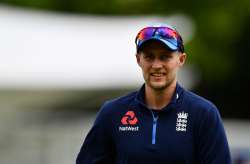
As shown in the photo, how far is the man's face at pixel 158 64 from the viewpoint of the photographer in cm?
763

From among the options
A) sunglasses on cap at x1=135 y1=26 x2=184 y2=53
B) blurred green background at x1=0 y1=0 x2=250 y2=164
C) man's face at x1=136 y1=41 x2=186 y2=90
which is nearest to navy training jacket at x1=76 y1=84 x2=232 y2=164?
man's face at x1=136 y1=41 x2=186 y2=90

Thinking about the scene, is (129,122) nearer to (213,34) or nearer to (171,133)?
(171,133)

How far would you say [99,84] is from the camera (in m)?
17.5

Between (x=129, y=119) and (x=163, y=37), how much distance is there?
1.88 ft

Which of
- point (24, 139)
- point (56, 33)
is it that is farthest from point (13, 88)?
point (56, 33)

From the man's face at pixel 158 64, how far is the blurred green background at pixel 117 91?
827cm

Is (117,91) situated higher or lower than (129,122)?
lower

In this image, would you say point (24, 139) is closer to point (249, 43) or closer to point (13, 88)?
point (13, 88)

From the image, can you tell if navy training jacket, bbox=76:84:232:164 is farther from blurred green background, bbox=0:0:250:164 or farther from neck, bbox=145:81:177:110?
blurred green background, bbox=0:0:250:164

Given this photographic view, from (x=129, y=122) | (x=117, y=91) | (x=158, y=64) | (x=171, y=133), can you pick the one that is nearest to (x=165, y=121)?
(x=171, y=133)

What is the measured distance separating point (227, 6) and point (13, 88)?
5745mm

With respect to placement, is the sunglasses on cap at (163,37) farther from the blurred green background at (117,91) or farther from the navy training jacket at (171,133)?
the blurred green background at (117,91)

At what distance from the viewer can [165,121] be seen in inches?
304

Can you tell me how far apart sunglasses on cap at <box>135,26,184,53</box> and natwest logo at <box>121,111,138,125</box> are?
1.43 feet
